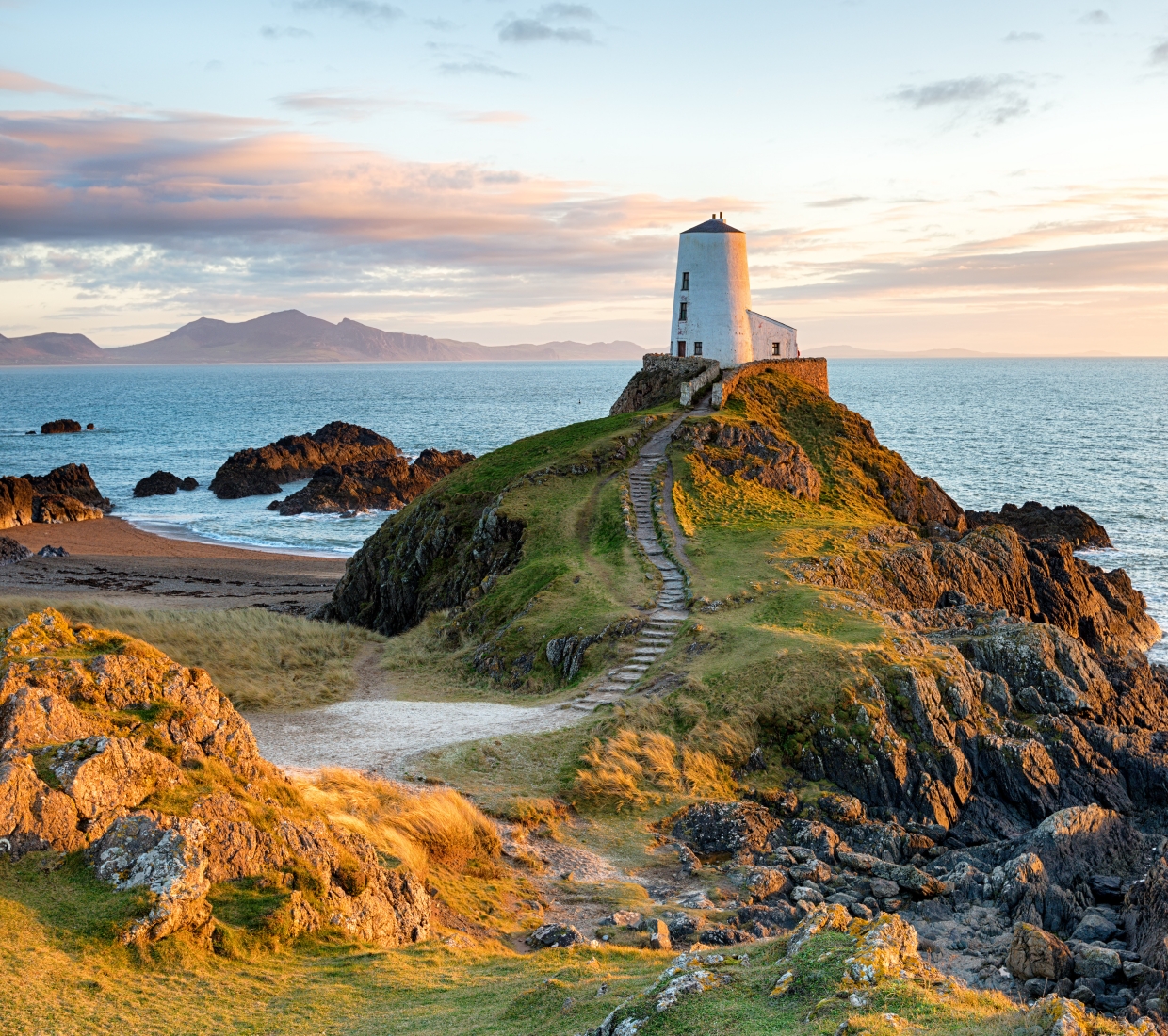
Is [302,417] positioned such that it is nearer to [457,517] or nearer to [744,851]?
[457,517]

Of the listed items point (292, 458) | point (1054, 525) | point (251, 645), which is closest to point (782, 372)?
point (1054, 525)

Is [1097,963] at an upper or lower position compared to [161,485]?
lower

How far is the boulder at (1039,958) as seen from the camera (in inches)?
656

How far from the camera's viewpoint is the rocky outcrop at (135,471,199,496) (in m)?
102

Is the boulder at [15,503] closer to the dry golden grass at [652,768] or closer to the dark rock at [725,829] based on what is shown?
the dry golden grass at [652,768]

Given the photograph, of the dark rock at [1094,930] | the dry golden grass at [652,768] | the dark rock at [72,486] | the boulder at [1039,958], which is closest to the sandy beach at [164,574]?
the dark rock at [72,486]

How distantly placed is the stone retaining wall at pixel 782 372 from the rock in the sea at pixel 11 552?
1816 inches

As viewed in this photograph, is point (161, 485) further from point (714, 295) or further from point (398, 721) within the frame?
point (398, 721)

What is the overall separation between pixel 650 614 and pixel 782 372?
33.3 meters

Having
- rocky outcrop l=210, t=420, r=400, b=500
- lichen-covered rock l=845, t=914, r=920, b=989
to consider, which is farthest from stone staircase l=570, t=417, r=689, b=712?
rocky outcrop l=210, t=420, r=400, b=500

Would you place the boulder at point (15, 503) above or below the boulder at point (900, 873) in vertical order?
above

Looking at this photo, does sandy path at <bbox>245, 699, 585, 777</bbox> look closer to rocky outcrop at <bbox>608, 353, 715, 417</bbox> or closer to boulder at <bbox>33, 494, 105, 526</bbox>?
rocky outcrop at <bbox>608, 353, 715, 417</bbox>

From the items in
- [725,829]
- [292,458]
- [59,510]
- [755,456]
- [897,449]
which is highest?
[755,456]

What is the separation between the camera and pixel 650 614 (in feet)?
111
